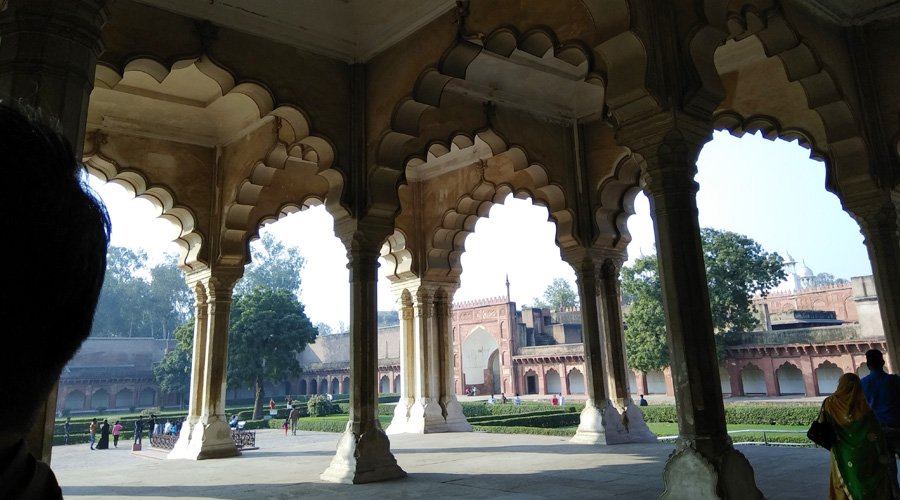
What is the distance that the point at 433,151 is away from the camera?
38.6 ft

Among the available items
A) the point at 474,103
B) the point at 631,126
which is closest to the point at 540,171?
the point at 474,103

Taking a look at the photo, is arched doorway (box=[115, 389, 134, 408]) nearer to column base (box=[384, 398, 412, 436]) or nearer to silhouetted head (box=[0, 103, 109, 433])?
column base (box=[384, 398, 412, 436])

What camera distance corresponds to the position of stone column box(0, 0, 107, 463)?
3516 mm

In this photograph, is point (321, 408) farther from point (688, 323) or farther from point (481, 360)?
point (688, 323)

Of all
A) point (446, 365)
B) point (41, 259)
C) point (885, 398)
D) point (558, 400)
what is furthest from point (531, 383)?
point (41, 259)

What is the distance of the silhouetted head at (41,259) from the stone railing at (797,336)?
3902cm

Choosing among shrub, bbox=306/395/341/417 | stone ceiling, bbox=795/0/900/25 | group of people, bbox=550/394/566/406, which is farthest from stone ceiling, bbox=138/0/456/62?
group of people, bbox=550/394/566/406

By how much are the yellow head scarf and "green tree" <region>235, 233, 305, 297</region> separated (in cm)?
7221

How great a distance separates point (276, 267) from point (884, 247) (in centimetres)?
7212

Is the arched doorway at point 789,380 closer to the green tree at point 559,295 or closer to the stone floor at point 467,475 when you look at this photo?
the stone floor at point 467,475

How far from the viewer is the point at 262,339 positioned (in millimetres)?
34969

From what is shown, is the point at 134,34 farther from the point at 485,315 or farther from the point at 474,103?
the point at 485,315

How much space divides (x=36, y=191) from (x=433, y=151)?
1116 cm

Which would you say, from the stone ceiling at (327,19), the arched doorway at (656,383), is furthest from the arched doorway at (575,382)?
the stone ceiling at (327,19)
